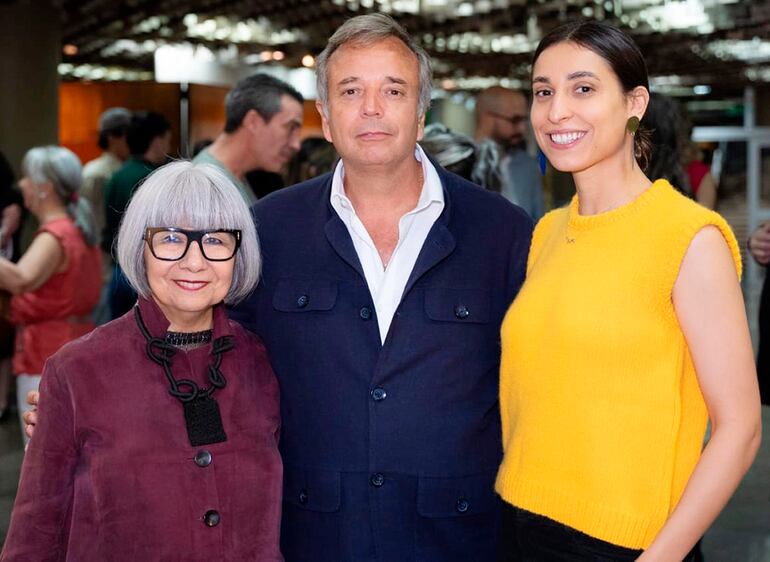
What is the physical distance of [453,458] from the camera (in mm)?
2348

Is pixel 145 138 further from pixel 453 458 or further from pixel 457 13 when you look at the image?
pixel 457 13

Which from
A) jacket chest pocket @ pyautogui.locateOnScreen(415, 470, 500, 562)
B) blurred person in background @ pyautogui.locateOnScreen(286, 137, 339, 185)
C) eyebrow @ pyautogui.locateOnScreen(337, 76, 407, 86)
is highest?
eyebrow @ pyautogui.locateOnScreen(337, 76, 407, 86)

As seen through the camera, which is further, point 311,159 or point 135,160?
point 135,160

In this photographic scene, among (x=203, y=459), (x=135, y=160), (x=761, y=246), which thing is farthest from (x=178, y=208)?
(x=135, y=160)

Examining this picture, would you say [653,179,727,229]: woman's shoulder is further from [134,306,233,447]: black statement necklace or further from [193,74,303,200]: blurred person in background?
[193,74,303,200]: blurred person in background

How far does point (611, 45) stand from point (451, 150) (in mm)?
1714

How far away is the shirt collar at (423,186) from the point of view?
2.47 meters

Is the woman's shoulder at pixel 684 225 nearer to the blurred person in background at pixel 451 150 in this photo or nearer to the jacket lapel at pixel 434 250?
the jacket lapel at pixel 434 250

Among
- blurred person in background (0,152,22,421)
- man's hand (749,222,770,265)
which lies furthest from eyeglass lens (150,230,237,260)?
blurred person in background (0,152,22,421)

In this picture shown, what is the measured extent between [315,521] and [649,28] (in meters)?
12.4

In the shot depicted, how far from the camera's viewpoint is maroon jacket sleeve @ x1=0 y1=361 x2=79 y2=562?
1.99 meters

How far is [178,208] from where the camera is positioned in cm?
208

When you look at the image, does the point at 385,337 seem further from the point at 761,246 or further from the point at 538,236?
the point at 761,246

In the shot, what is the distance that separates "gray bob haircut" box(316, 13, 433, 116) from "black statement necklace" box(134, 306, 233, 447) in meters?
0.73
